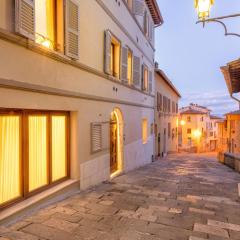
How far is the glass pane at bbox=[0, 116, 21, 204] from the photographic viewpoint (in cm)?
423

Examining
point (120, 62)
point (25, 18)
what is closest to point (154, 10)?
point (120, 62)

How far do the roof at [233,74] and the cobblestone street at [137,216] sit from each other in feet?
15.3

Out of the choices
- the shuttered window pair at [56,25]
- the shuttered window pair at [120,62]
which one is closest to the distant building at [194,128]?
the shuttered window pair at [120,62]

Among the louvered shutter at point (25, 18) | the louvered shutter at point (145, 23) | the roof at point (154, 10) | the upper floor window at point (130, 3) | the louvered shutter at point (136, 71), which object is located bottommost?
the louvered shutter at point (25, 18)

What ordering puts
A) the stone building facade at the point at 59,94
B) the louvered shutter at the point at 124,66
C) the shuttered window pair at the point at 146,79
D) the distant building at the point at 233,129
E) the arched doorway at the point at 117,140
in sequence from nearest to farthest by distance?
1. the stone building facade at the point at 59,94
2. the arched doorway at the point at 117,140
3. the louvered shutter at the point at 124,66
4. the shuttered window pair at the point at 146,79
5. the distant building at the point at 233,129

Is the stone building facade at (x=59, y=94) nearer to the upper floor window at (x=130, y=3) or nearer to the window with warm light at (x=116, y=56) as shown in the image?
the window with warm light at (x=116, y=56)

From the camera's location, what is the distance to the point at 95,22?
7609 millimetres

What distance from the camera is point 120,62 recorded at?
1016 centimetres

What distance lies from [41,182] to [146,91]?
35.1 ft

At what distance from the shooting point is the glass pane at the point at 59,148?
5750 mm

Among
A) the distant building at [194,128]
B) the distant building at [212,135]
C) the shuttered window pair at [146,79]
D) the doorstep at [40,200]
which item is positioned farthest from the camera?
the distant building at [212,135]

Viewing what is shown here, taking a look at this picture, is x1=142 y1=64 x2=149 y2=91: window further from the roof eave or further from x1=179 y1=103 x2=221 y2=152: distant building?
x1=179 y1=103 x2=221 y2=152: distant building

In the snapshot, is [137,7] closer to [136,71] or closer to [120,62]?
[136,71]

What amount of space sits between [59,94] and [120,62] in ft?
16.4
